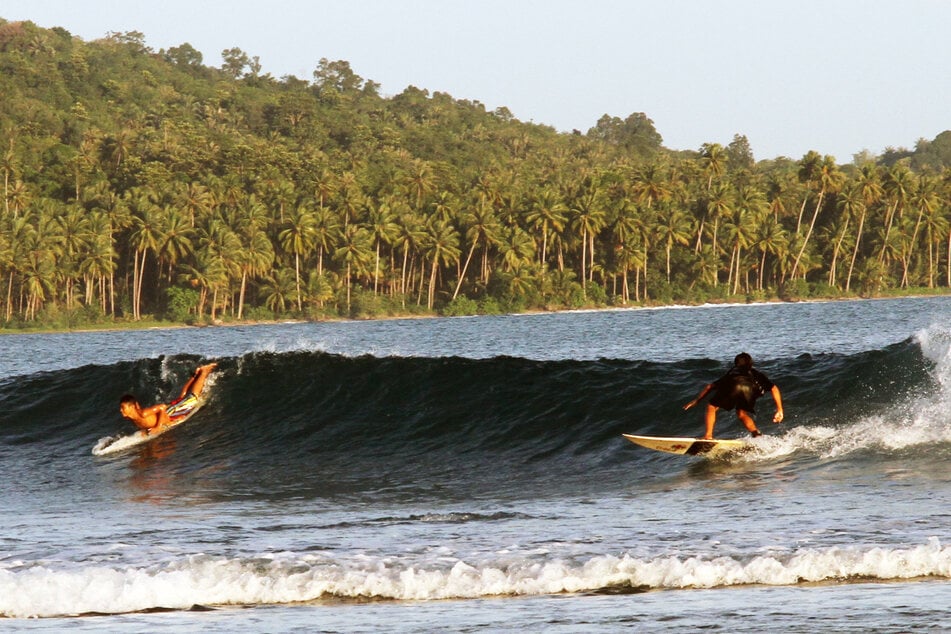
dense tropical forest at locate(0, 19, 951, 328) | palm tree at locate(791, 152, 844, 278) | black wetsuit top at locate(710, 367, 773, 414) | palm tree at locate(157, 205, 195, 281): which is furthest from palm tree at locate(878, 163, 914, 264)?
black wetsuit top at locate(710, 367, 773, 414)

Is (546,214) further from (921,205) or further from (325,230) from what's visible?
(921,205)

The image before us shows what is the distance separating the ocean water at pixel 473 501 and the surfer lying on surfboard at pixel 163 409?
0.33m

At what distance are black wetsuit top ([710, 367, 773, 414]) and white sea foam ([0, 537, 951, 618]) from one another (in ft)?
21.1

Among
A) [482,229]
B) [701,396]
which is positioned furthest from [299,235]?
[701,396]

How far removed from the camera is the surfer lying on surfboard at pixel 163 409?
20938 mm

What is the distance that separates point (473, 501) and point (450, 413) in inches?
268

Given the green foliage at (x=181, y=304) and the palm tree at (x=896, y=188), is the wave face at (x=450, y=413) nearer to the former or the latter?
the green foliage at (x=181, y=304)

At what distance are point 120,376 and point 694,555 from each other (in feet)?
60.5

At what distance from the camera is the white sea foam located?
10.1m

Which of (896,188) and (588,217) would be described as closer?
(588,217)

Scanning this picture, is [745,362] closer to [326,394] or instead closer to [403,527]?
[403,527]

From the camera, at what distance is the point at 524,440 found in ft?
64.7

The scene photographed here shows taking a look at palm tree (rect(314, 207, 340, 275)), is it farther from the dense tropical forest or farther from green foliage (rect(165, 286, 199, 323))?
green foliage (rect(165, 286, 199, 323))

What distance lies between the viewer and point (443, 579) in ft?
33.9
